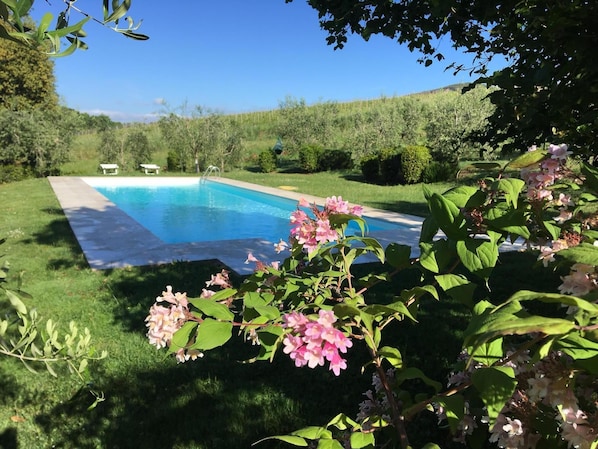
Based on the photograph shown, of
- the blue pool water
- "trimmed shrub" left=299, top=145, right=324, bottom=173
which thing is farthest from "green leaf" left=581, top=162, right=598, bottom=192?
"trimmed shrub" left=299, top=145, right=324, bottom=173

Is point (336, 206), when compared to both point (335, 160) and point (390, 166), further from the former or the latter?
point (335, 160)

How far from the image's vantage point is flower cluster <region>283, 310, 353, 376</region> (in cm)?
84

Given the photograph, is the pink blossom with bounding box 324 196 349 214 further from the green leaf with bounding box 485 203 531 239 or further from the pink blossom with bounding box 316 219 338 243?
the green leaf with bounding box 485 203 531 239

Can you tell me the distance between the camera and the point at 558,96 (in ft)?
7.09

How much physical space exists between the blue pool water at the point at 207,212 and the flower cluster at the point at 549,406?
7.85 metres

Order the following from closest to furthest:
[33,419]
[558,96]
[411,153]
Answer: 1. [558,96]
2. [33,419]
3. [411,153]

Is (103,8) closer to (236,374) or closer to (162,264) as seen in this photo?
(236,374)

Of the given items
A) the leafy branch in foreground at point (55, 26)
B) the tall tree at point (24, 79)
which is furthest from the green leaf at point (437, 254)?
the tall tree at point (24, 79)

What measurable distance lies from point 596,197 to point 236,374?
8.82 ft

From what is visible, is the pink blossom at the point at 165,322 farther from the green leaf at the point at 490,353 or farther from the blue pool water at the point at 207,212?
the blue pool water at the point at 207,212

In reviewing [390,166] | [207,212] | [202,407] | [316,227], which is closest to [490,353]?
[316,227]

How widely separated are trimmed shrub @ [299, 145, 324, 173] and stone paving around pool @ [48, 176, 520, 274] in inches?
493

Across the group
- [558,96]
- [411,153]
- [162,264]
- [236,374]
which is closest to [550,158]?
[558,96]

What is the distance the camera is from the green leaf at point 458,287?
96 cm
